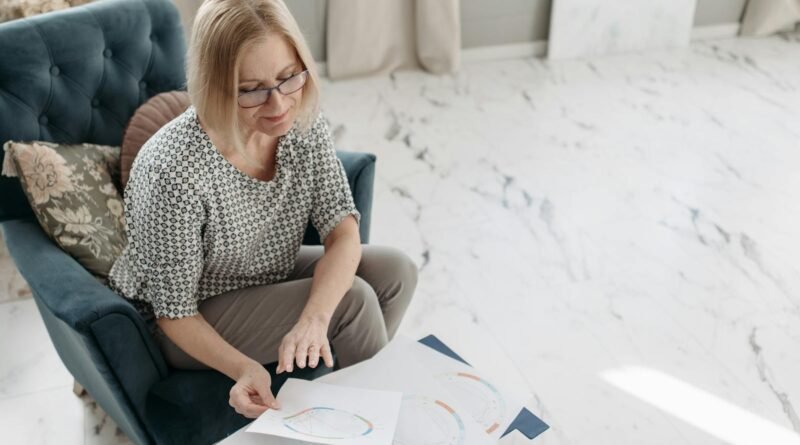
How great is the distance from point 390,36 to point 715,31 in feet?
5.10

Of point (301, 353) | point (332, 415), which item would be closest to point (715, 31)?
point (301, 353)

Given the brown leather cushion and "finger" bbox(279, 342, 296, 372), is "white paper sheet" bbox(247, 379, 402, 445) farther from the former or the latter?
the brown leather cushion

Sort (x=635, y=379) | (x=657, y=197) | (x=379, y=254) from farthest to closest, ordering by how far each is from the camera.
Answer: (x=657, y=197) → (x=635, y=379) → (x=379, y=254)

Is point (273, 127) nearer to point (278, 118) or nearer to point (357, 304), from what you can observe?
point (278, 118)

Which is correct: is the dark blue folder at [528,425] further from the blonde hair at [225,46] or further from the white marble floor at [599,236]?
the blonde hair at [225,46]

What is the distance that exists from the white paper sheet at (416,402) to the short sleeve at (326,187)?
0.32 m

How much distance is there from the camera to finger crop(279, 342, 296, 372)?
1290mm

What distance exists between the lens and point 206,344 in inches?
53.0

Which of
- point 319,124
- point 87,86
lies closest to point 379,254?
point 319,124

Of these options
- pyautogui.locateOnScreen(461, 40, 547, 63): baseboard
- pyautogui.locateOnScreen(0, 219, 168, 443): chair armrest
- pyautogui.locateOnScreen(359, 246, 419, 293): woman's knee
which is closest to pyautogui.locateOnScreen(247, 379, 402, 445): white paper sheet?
pyautogui.locateOnScreen(0, 219, 168, 443): chair armrest

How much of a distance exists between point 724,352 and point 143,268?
140 centimetres

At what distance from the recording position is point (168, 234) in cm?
131

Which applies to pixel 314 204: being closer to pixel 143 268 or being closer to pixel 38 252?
pixel 143 268

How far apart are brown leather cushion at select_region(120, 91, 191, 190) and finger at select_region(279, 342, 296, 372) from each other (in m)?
0.58
